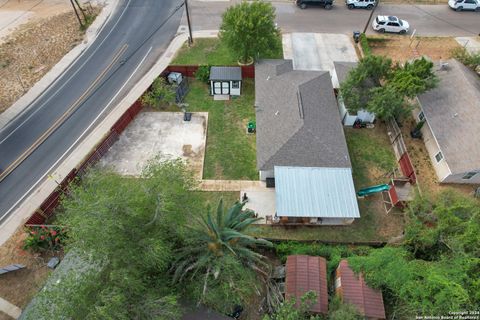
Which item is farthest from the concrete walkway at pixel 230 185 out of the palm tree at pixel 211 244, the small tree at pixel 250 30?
the small tree at pixel 250 30

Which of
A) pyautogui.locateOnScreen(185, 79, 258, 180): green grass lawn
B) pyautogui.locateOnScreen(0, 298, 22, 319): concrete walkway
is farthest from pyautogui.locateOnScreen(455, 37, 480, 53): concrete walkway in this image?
pyautogui.locateOnScreen(0, 298, 22, 319): concrete walkway

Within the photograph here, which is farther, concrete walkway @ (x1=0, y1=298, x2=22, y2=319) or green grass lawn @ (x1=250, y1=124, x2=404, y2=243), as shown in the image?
green grass lawn @ (x1=250, y1=124, x2=404, y2=243)

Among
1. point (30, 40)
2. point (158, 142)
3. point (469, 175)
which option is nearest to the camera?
point (469, 175)

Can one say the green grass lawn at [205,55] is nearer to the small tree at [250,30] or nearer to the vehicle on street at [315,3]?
the small tree at [250,30]

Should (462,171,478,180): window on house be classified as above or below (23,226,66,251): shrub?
above

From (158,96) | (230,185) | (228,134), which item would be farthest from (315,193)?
(158,96)

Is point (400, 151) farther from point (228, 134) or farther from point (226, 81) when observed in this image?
point (226, 81)

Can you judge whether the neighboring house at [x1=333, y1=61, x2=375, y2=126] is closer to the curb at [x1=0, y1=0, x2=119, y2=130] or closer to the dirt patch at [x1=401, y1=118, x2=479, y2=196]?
the dirt patch at [x1=401, y1=118, x2=479, y2=196]
